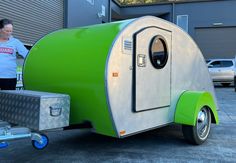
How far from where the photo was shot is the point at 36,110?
426cm

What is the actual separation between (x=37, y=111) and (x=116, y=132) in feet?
3.61

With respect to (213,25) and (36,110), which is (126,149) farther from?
(213,25)

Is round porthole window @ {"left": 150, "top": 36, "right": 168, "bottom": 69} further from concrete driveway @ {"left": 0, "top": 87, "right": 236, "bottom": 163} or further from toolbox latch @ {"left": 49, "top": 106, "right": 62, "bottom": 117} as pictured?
toolbox latch @ {"left": 49, "top": 106, "right": 62, "bottom": 117}

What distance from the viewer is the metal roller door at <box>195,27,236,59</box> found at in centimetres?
2656

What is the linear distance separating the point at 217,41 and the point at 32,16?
16.9m

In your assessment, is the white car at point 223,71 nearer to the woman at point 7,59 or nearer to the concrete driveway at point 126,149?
the concrete driveway at point 126,149

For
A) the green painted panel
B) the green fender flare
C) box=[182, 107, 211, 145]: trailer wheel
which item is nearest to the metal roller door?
box=[182, 107, 211, 145]: trailer wheel

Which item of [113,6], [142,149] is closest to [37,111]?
[142,149]

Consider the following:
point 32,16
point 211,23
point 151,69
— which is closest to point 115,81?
point 151,69

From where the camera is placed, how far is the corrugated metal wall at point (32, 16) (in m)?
11.9

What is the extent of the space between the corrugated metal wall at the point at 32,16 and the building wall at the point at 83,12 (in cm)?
57

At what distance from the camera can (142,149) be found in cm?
578

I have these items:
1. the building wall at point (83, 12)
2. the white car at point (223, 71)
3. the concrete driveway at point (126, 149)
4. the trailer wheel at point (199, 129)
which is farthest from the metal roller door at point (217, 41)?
the trailer wheel at point (199, 129)

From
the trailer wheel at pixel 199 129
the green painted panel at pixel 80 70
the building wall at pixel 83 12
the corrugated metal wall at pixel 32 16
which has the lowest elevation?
the trailer wheel at pixel 199 129
